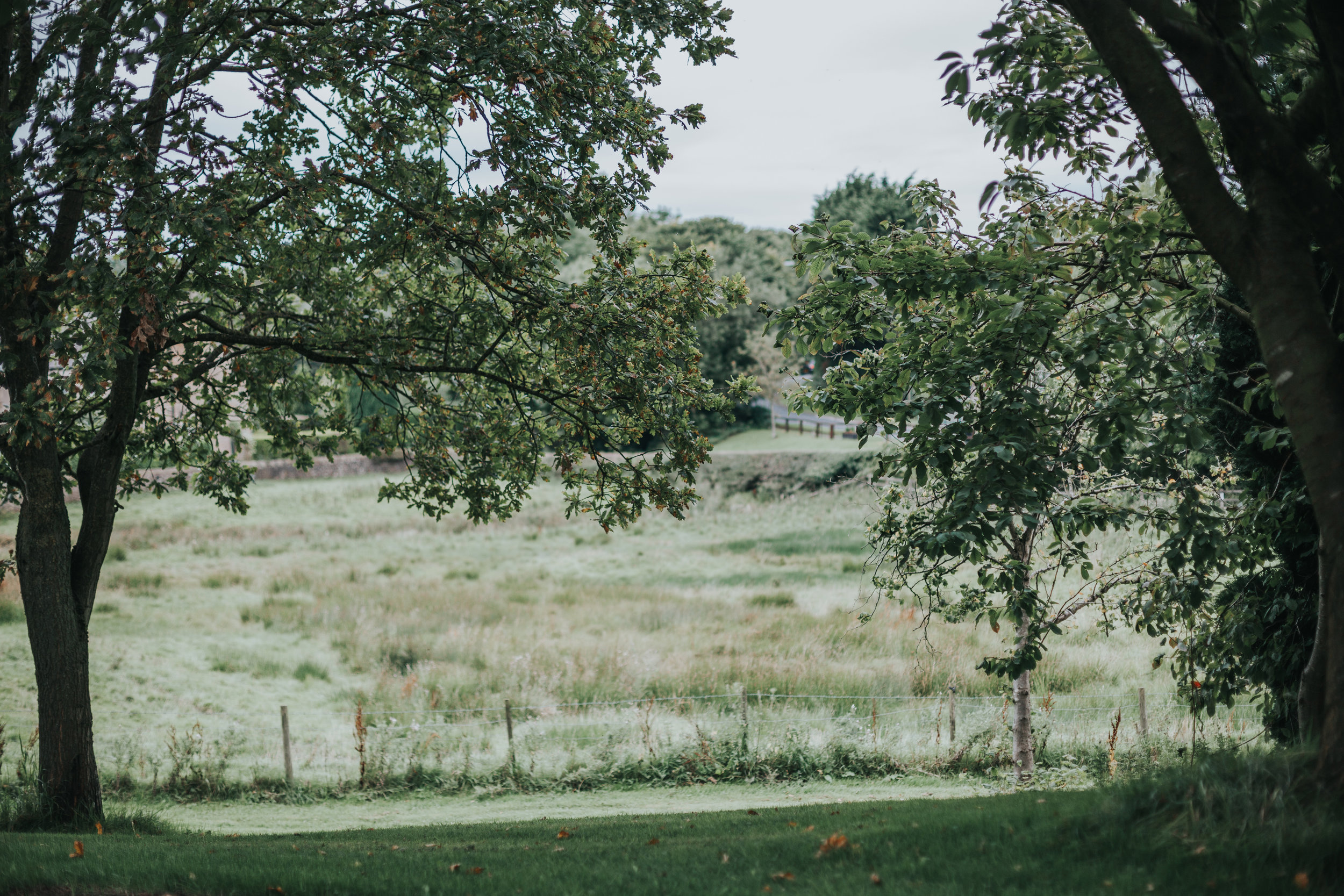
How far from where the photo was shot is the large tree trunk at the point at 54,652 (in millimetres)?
9242

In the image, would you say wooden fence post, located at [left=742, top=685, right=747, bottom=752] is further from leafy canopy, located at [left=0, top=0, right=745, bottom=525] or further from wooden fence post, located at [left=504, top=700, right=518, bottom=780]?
leafy canopy, located at [left=0, top=0, right=745, bottom=525]

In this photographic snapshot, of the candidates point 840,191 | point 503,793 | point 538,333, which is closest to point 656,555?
point 503,793

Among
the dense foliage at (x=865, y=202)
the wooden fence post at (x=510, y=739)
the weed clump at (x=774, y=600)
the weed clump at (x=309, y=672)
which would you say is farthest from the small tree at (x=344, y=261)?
the dense foliage at (x=865, y=202)

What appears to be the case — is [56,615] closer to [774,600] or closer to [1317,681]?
[1317,681]

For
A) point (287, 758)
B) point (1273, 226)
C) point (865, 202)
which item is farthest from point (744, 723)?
point (865, 202)

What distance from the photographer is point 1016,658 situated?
7.75 metres

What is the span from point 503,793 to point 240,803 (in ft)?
13.0

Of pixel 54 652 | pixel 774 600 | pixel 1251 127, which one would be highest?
pixel 1251 127

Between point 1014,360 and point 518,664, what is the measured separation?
51.2ft

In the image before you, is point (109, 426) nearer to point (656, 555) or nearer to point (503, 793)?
point (503, 793)

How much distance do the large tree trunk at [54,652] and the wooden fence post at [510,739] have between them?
6382mm

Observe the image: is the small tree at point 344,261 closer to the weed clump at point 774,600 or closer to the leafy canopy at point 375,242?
the leafy canopy at point 375,242

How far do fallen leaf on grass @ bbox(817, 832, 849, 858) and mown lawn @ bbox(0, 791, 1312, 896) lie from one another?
1 centimetres

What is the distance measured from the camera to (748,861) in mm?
5336
